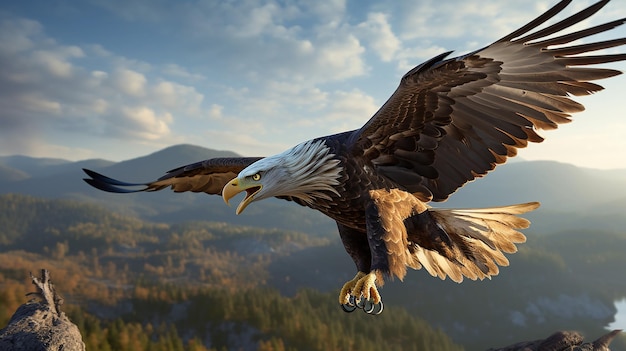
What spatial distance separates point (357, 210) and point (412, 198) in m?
0.54

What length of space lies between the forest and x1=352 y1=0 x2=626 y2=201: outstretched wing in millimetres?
29210

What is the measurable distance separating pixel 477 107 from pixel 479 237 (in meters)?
1.40

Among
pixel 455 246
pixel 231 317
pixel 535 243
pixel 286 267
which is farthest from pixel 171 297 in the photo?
pixel 535 243

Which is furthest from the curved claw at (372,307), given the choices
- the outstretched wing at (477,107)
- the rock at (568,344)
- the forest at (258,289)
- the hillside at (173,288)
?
the hillside at (173,288)

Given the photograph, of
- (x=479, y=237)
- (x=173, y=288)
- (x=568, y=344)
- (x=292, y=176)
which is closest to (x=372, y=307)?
(x=292, y=176)

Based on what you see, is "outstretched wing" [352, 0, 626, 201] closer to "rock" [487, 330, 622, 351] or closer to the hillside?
"rock" [487, 330, 622, 351]

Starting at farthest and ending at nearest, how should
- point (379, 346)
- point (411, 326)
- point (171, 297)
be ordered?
point (171, 297) < point (411, 326) < point (379, 346)

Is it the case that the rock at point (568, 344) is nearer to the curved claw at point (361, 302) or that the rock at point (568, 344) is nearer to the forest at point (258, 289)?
the curved claw at point (361, 302)

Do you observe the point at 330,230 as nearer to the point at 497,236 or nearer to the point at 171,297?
the point at 171,297

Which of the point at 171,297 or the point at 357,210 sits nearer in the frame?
the point at 357,210

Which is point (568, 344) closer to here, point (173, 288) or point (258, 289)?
point (258, 289)

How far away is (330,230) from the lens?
17688cm

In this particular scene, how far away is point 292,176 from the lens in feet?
11.0

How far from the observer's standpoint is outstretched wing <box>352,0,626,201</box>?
2.83 m
